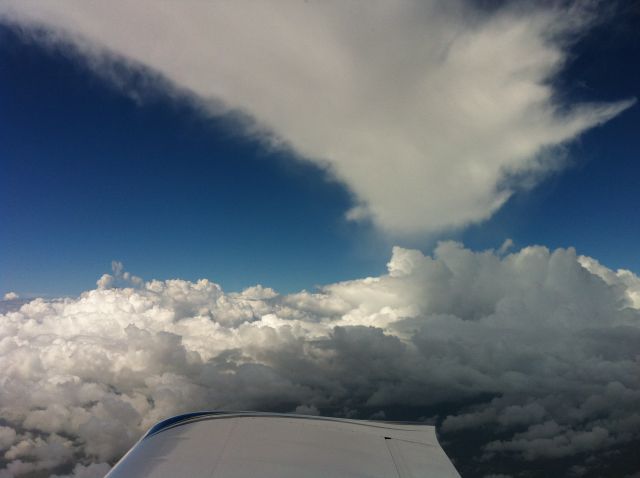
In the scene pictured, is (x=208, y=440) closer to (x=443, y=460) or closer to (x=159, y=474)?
(x=159, y=474)

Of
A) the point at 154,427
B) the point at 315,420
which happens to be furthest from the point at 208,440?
the point at 315,420

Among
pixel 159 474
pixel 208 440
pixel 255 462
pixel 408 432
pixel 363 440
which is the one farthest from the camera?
pixel 408 432

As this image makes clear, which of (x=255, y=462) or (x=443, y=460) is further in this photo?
(x=443, y=460)

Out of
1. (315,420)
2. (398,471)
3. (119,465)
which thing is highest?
(315,420)

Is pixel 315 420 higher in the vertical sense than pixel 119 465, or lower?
higher

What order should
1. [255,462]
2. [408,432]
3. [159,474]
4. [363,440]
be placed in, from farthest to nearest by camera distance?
[408,432] → [363,440] → [255,462] → [159,474]

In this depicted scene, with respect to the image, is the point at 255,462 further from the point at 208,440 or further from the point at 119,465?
the point at 119,465
